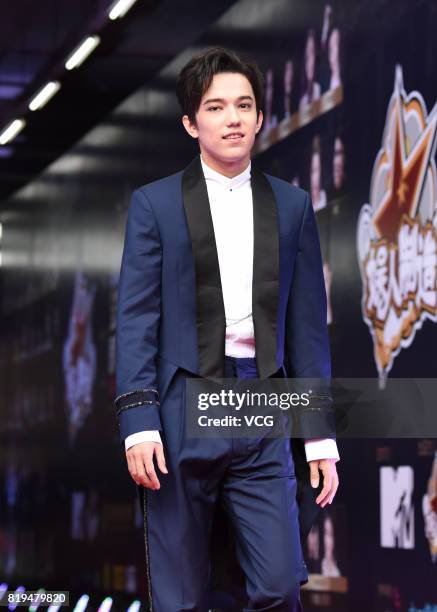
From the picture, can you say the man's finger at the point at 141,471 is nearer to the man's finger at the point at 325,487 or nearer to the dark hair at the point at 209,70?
the man's finger at the point at 325,487

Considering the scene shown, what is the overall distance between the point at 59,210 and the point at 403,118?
540cm

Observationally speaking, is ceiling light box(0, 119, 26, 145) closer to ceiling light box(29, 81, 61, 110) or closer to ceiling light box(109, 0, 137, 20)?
ceiling light box(29, 81, 61, 110)

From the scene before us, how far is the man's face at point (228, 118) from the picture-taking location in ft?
9.18

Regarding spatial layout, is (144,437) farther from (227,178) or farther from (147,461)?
(227,178)

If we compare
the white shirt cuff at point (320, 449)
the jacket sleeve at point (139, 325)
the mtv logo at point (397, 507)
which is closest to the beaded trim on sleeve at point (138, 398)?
the jacket sleeve at point (139, 325)

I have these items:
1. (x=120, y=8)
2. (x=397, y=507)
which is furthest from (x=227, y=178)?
(x=120, y=8)

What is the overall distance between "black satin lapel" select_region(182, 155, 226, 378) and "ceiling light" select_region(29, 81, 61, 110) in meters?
5.95

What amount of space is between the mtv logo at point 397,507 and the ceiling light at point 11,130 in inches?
216

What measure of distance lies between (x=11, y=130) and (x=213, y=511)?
723 cm

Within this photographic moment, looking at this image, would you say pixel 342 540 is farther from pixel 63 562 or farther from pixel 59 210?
pixel 59 210

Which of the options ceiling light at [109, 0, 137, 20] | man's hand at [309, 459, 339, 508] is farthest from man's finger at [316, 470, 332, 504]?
ceiling light at [109, 0, 137, 20]

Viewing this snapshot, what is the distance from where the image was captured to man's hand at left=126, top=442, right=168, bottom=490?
266 cm

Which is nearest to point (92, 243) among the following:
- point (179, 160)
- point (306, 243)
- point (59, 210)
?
point (59, 210)

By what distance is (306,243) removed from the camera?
288 centimetres
